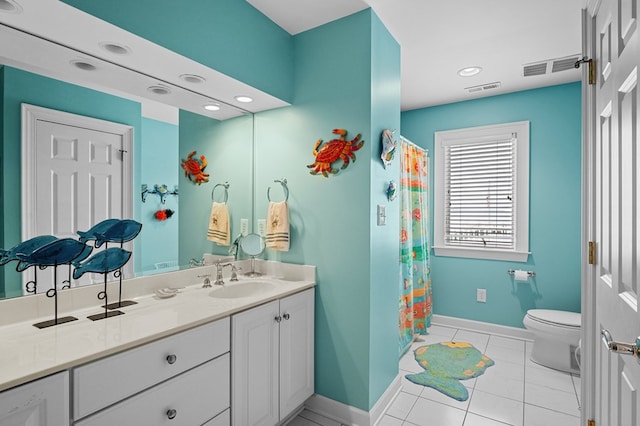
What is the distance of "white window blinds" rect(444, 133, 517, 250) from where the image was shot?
338cm

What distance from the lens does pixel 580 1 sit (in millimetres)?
1935

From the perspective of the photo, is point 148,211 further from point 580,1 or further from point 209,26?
point 580,1

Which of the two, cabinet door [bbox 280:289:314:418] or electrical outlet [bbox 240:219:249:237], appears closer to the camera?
cabinet door [bbox 280:289:314:418]

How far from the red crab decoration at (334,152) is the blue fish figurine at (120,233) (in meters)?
1.08

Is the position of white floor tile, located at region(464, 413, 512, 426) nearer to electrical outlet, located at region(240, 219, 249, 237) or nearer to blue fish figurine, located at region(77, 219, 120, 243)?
electrical outlet, located at region(240, 219, 249, 237)

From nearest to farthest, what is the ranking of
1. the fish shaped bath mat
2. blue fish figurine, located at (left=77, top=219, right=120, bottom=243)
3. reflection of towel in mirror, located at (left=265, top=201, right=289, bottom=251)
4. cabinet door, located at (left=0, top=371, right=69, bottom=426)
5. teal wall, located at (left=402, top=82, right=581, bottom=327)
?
1. cabinet door, located at (left=0, top=371, right=69, bottom=426)
2. blue fish figurine, located at (left=77, top=219, right=120, bottom=243)
3. reflection of towel in mirror, located at (left=265, top=201, right=289, bottom=251)
4. the fish shaped bath mat
5. teal wall, located at (left=402, top=82, right=581, bottom=327)

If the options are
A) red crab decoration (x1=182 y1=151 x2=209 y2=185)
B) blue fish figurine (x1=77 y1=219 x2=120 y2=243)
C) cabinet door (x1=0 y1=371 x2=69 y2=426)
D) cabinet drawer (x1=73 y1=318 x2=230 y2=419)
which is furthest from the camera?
red crab decoration (x1=182 y1=151 x2=209 y2=185)

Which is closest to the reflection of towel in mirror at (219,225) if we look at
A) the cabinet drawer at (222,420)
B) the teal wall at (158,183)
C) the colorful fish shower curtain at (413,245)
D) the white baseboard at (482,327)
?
the teal wall at (158,183)

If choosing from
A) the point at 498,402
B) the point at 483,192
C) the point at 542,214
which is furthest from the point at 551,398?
the point at 483,192

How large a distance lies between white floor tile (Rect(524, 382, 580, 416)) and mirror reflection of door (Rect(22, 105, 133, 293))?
2.69m

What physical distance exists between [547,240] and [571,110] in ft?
4.00

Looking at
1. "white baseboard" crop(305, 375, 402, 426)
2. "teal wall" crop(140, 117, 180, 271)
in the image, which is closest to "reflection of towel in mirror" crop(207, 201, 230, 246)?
"teal wall" crop(140, 117, 180, 271)

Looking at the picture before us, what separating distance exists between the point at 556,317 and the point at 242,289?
259 cm

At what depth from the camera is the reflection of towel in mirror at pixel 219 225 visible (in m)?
2.29
